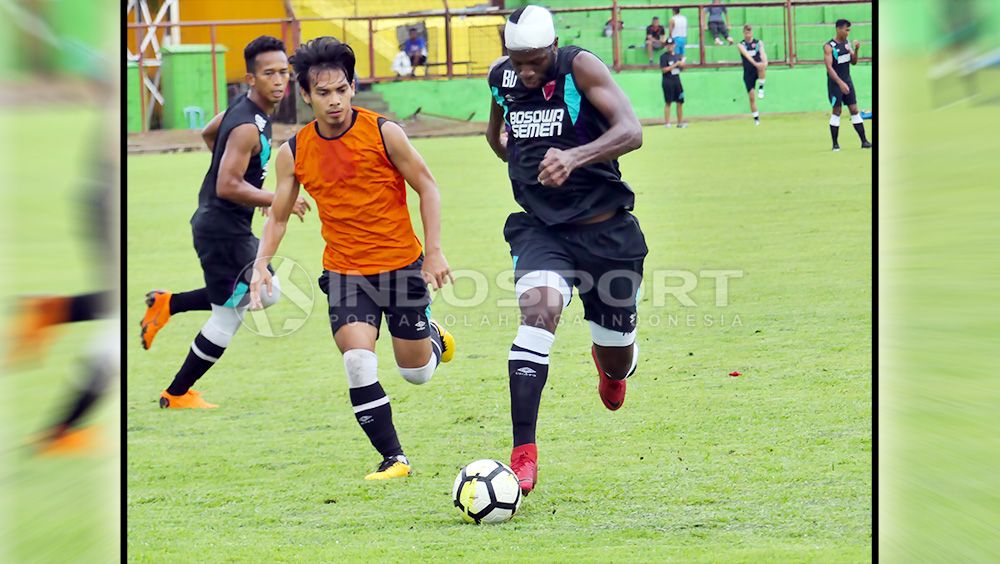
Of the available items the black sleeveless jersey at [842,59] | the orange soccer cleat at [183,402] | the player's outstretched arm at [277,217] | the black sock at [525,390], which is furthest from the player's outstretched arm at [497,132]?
the black sleeveless jersey at [842,59]

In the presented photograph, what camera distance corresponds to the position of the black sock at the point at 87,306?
137 cm

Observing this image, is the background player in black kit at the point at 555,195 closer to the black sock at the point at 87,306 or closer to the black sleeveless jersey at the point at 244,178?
the black sleeveless jersey at the point at 244,178

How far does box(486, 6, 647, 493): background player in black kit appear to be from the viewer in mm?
5008

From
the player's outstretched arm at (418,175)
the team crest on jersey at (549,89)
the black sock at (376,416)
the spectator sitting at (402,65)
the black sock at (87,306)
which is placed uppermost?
the spectator sitting at (402,65)

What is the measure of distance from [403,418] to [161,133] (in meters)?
19.3

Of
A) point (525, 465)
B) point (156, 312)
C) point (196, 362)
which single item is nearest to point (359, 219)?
point (525, 465)

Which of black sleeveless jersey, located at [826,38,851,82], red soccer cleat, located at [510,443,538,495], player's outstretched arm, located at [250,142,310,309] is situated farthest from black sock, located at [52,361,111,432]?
black sleeveless jersey, located at [826,38,851,82]

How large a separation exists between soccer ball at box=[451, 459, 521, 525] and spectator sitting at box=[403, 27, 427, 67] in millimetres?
21495

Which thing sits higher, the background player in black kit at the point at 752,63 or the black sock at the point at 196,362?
the background player in black kit at the point at 752,63

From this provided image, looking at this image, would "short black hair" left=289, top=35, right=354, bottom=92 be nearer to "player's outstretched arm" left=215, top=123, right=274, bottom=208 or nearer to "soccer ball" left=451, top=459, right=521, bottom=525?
"player's outstretched arm" left=215, top=123, right=274, bottom=208

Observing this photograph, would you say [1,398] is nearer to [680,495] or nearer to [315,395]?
[680,495]

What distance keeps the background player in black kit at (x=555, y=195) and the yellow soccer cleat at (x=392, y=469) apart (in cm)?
68

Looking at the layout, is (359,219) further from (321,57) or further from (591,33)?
(591,33)

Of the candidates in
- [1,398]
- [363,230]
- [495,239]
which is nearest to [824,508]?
[363,230]
